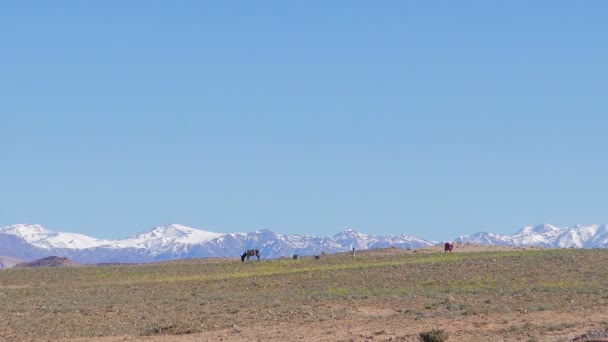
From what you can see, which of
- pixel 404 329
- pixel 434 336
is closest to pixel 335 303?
pixel 404 329

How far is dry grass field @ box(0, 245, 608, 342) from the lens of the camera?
115ft

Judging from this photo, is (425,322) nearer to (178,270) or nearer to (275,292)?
(275,292)

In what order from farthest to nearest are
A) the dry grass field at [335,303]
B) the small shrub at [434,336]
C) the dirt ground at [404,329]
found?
the dry grass field at [335,303] → the dirt ground at [404,329] → the small shrub at [434,336]

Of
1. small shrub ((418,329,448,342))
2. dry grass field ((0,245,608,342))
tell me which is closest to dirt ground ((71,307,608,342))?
dry grass field ((0,245,608,342))

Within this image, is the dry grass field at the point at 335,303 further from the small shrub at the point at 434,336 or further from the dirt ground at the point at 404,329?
the small shrub at the point at 434,336

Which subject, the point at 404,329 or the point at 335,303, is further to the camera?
the point at 335,303

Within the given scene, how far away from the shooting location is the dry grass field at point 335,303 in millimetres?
34938

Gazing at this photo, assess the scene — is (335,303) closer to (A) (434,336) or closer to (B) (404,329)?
(B) (404,329)

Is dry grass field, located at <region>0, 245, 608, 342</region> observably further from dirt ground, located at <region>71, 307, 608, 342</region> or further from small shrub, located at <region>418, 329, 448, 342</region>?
small shrub, located at <region>418, 329, 448, 342</region>

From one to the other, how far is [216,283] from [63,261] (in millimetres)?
108506

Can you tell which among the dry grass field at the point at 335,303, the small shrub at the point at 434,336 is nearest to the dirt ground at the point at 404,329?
the dry grass field at the point at 335,303

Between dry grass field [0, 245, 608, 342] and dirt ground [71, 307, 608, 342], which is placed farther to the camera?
dry grass field [0, 245, 608, 342]

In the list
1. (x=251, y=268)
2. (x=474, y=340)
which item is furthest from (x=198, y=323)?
(x=251, y=268)

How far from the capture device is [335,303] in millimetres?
43938
